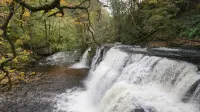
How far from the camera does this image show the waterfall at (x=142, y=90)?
4.70m

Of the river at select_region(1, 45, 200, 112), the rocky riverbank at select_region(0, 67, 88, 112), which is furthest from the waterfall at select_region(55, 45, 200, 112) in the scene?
the rocky riverbank at select_region(0, 67, 88, 112)

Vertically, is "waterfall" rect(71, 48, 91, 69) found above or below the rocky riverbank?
above

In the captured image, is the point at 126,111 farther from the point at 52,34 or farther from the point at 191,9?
the point at 52,34

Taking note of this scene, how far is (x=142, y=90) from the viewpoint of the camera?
5.68 meters

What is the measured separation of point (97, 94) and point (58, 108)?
1.63m

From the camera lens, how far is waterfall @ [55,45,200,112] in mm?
4703

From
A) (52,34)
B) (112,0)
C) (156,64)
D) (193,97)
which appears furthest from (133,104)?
(52,34)

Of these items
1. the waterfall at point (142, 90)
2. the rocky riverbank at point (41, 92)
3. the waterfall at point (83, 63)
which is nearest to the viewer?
the waterfall at point (142, 90)

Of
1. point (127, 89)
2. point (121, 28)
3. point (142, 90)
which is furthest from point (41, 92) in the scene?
point (121, 28)

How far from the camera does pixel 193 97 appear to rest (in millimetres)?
4516

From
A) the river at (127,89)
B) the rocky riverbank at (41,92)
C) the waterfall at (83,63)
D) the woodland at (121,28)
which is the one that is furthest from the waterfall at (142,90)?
the waterfall at (83,63)

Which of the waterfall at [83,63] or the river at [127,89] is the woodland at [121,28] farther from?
the river at [127,89]

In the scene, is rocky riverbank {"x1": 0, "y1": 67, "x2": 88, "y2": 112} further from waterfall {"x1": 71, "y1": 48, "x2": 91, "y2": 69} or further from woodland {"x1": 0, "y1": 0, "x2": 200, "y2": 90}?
waterfall {"x1": 71, "y1": 48, "x2": 91, "y2": 69}

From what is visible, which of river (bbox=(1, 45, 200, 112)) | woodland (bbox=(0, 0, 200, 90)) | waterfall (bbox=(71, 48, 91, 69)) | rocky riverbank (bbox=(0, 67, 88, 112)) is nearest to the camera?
river (bbox=(1, 45, 200, 112))
